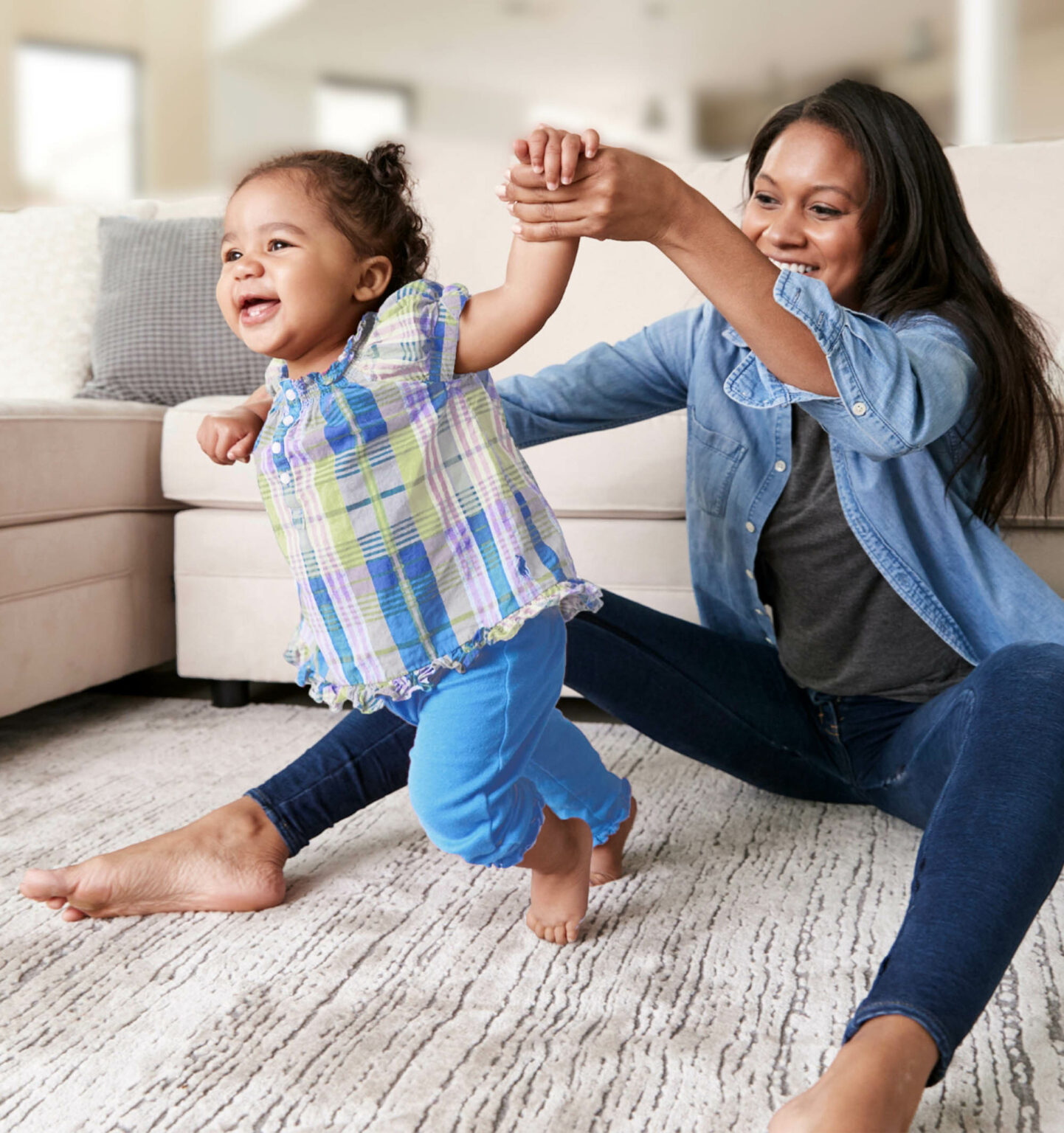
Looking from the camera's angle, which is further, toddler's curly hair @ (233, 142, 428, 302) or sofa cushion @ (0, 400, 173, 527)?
sofa cushion @ (0, 400, 173, 527)

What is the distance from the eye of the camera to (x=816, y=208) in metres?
1.00

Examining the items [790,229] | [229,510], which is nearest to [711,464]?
[790,229]

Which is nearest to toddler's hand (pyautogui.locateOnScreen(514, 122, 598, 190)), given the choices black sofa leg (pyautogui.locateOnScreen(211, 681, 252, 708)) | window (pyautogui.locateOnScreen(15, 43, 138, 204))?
black sofa leg (pyautogui.locateOnScreen(211, 681, 252, 708))

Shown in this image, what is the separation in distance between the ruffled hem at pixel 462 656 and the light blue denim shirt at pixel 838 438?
0.21 m

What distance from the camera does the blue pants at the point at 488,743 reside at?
2.70ft

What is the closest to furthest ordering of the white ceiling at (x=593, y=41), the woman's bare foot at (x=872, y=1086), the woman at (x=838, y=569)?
the woman's bare foot at (x=872, y=1086) → the woman at (x=838, y=569) → the white ceiling at (x=593, y=41)

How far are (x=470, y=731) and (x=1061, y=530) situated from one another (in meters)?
0.95

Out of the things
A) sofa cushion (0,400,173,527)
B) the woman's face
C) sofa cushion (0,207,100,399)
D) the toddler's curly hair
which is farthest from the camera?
sofa cushion (0,207,100,399)

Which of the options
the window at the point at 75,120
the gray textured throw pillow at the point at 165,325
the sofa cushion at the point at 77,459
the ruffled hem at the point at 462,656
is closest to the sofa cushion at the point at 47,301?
the gray textured throw pillow at the point at 165,325

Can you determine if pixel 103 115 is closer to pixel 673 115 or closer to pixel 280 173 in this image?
pixel 673 115

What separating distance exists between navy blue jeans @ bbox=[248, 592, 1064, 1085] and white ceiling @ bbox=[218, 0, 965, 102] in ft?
7.57

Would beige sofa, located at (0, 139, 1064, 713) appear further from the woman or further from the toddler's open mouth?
the toddler's open mouth

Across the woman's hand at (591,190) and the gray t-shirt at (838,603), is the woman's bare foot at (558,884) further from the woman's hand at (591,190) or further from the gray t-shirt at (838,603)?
the woman's hand at (591,190)

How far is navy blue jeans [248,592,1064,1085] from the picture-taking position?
2.08 feet
